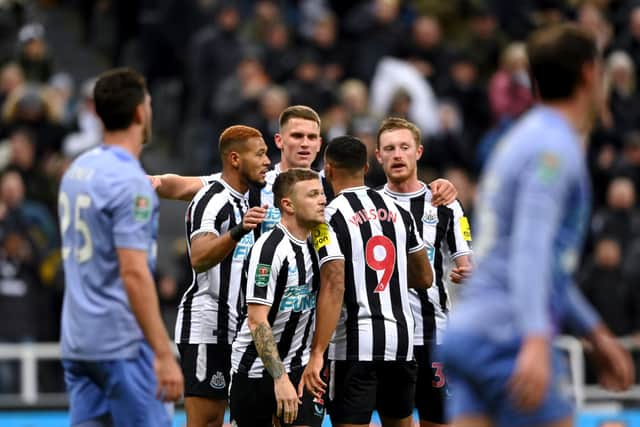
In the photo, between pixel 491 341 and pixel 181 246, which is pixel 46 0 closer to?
pixel 181 246

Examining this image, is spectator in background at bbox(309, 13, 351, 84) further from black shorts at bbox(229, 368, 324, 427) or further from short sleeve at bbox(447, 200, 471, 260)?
black shorts at bbox(229, 368, 324, 427)

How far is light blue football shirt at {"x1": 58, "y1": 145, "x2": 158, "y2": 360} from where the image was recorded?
600 centimetres

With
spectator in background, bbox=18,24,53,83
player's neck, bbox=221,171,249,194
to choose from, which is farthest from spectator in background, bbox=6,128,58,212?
player's neck, bbox=221,171,249,194

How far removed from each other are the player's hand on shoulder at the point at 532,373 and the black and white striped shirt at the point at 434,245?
3954 mm

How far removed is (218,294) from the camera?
8508 millimetres

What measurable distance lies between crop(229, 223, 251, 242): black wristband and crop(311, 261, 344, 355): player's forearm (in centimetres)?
50

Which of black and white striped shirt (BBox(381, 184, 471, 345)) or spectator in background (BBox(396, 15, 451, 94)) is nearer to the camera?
black and white striped shirt (BBox(381, 184, 471, 345))

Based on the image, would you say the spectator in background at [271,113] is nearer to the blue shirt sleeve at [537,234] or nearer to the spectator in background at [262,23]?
the spectator in background at [262,23]

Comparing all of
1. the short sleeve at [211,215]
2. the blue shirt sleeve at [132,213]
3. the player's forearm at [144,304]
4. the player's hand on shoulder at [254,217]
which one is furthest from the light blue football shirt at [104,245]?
the short sleeve at [211,215]

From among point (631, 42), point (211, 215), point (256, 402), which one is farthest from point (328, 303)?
point (631, 42)

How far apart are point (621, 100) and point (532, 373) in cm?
1200

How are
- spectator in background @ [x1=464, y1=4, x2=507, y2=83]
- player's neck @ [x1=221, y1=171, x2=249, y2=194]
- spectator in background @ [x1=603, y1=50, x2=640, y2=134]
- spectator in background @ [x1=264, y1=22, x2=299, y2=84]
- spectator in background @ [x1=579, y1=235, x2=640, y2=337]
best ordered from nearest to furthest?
player's neck @ [x1=221, y1=171, x2=249, y2=194] → spectator in background @ [x1=579, y1=235, x2=640, y2=337] → spectator in background @ [x1=603, y1=50, x2=640, y2=134] → spectator in background @ [x1=264, y1=22, x2=299, y2=84] → spectator in background @ [x1=464, y1=4, x2=507, y2=83]

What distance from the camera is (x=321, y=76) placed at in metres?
16.2

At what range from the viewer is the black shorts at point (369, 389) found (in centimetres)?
788
